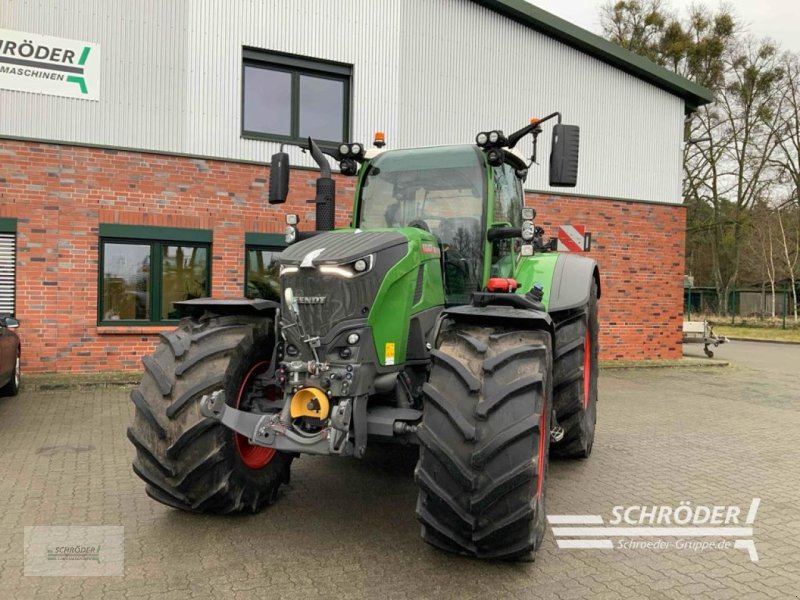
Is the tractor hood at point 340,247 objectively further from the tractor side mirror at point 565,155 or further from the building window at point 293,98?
the building window at point 293,98

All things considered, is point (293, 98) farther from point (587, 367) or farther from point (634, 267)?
point (634, 267)

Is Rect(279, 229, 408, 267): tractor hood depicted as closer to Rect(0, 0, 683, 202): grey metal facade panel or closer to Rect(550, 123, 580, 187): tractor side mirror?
Rect(550, 123, 580, 187): tractor side mirror

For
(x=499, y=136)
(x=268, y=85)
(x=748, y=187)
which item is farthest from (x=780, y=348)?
(x=499, y=136)

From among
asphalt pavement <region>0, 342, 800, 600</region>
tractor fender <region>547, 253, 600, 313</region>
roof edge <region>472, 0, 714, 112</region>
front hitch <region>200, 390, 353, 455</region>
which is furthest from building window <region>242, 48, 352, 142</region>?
front hitch <region>200, 390, 353, 455</region>

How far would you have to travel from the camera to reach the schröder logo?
13.5ft

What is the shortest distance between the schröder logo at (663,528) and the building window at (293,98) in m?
8.15

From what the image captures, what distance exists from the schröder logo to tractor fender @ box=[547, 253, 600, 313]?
160cm

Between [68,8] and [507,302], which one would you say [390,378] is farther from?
[68,8]

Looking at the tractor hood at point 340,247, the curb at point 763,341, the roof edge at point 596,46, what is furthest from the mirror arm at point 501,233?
the curb at point 763,341

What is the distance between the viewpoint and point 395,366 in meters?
4.07

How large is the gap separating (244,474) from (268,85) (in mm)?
8225

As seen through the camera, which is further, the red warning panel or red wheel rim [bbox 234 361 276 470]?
the red warning panel

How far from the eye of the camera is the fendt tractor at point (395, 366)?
339 centimetres

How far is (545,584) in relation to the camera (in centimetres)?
353
